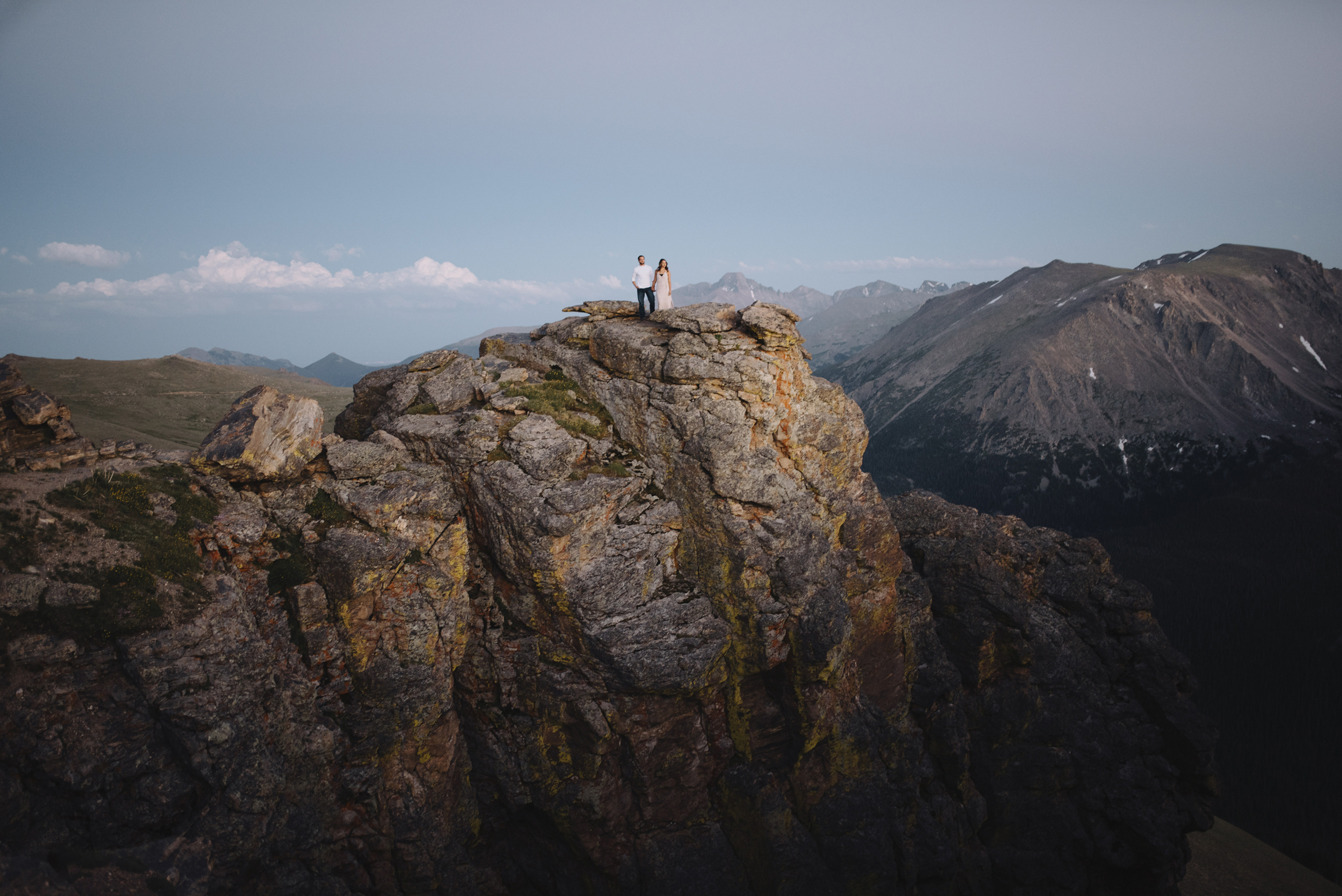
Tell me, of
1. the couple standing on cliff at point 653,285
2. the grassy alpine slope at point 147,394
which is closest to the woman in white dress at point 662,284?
the couple standing on cliff at point 653,285

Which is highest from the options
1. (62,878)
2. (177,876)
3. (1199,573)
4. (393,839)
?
(62,878)

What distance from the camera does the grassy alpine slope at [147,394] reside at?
3307 inches

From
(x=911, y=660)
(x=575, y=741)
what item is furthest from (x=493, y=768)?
(x=911, y=660)

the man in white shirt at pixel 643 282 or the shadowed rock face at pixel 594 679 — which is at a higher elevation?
the man in white shirt at pixel 643 282

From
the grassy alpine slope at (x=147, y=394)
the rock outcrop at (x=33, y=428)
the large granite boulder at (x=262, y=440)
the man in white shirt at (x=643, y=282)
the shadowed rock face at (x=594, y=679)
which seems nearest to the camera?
the shadowed rock face at (x=594, y=679)

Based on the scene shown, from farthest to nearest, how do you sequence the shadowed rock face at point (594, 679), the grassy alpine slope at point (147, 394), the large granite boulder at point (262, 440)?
1. the grassy alpine slope at point (147, 394)
2. the large granite boulder at point (262, 440)
3. the shadowed rock face at point (594, 679)

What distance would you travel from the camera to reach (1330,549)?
14212 centimetres

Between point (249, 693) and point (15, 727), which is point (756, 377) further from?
point (15, 727)

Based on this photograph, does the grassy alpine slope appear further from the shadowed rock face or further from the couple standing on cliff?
the couple standing on cliff

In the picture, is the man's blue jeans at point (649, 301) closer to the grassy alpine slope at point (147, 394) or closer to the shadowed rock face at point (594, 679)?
the shadowed rock face at point (594, 679)

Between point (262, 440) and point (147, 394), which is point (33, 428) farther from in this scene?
point (147, 394)

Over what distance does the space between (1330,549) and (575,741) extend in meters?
197

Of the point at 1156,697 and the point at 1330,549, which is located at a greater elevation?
the point at 1156,697

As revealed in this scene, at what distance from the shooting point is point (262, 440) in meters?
24.3
